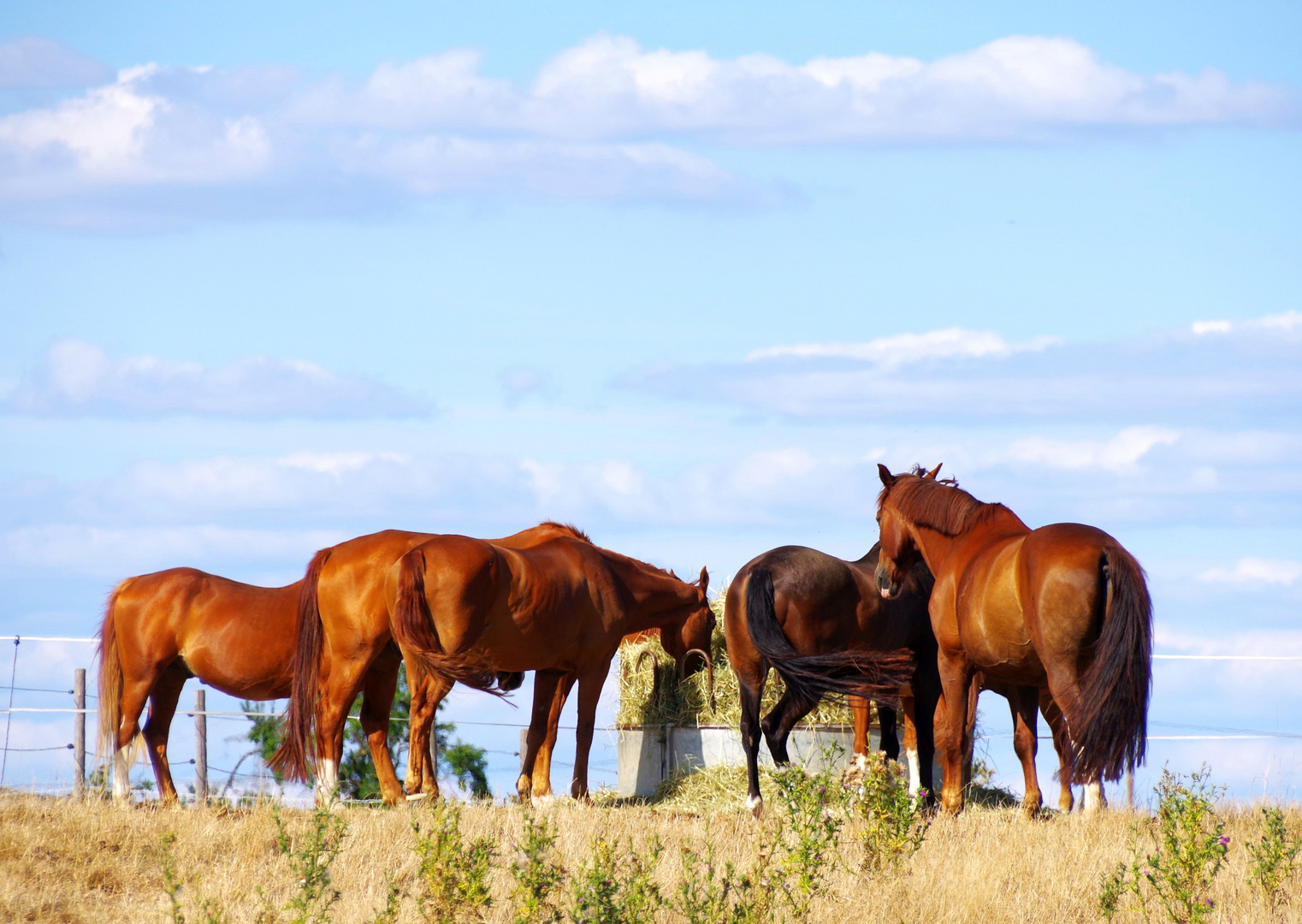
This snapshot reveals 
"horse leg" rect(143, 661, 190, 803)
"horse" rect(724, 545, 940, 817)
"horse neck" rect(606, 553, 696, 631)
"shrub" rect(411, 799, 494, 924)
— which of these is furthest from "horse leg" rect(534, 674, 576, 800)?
"shrub" rect(411, 799, 494, 924)

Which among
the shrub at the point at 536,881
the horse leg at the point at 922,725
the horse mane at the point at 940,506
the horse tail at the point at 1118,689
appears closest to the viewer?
the shrub at the point at 536,881

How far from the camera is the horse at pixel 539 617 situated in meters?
8.86

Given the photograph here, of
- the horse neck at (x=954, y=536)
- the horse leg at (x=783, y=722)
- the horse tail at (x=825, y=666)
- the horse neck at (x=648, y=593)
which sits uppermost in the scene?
the horse neck at (x=954, y=536)

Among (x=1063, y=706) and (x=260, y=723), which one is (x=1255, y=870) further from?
(x=260, y=723)

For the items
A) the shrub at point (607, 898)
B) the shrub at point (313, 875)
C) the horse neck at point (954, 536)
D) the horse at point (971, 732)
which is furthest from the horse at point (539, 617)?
the shrub at point (607, 898)

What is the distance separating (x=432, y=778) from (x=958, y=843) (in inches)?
142

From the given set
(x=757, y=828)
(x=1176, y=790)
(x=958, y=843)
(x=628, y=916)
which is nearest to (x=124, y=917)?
(x=628, y=916)

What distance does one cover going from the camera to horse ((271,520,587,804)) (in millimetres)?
8891

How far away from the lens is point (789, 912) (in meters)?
6.03

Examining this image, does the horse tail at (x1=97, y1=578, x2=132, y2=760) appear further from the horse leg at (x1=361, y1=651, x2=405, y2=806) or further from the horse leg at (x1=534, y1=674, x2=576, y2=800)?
the horse leg at (x1=534, y1=674, x2=576, y2=800)

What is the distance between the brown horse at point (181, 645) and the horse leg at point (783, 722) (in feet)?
8.71

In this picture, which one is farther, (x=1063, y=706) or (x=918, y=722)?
(x=918, y=722)

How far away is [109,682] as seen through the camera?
31.7ft

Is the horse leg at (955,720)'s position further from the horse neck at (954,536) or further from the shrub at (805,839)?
the shrub at (805,839)
